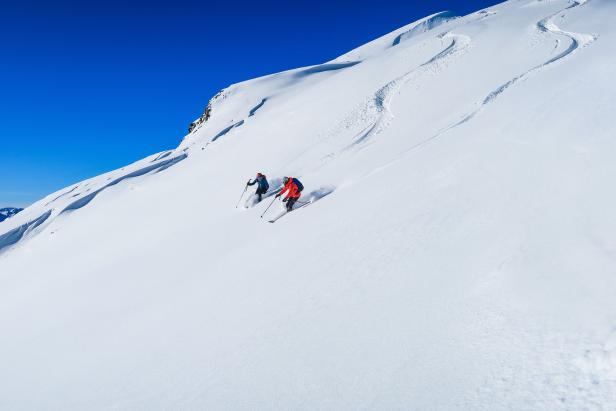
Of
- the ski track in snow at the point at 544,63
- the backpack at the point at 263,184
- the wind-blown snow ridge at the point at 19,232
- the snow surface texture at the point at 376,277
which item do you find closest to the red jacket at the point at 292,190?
the snow surface texture at the point at 376,277

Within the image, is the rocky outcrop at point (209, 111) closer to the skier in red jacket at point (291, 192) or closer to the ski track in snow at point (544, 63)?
the ski track in snow at point (544, 63)

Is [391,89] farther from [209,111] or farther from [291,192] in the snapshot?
[209,111]

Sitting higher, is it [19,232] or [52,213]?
[52,213]

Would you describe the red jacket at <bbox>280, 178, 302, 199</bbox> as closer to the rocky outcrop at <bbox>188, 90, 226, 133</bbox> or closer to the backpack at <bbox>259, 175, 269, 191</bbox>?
the backpack at <bbox>259, 175, 269, 191</bbox>

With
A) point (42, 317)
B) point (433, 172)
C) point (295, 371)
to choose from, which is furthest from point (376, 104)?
point (295, 371)

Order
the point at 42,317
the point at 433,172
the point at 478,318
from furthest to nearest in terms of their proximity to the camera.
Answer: the point at 42,317
the point at 433,172
the point at 478,318

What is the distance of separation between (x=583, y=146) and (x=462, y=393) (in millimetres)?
7383

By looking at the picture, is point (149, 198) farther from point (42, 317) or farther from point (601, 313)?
point (601, 313)

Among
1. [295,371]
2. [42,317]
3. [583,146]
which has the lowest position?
[583,146]

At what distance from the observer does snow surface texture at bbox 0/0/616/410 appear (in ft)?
15.6

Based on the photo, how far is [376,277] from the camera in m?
7.31

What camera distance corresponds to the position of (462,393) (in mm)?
4285

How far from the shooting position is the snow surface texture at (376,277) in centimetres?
475

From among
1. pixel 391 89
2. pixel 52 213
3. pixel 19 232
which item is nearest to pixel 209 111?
pixel 52 213
